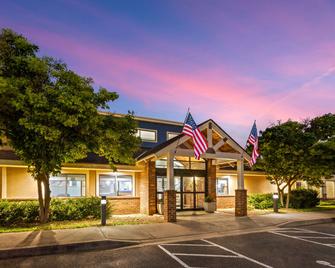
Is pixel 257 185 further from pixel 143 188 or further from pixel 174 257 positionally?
pixel 174 257

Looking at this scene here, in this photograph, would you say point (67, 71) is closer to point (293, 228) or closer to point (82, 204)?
point (82, 204)

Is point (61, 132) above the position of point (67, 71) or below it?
below

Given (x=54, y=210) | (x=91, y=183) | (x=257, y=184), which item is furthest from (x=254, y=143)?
(x=54, y=210)

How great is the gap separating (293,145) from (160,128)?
1058 cm

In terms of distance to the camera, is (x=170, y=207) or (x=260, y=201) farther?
(x=260, y=201)

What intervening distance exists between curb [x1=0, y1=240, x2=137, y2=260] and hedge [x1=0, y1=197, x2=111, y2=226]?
203 inches

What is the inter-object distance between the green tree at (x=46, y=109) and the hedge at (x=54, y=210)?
119 inches

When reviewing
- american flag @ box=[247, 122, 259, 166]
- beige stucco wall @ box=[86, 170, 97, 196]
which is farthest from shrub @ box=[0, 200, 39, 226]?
american flag @ box=[247, 122, 259, 166]

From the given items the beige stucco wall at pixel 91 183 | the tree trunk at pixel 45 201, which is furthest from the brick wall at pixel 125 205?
the tree trunk at pixel 45 201

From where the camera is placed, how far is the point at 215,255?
8.40 meters

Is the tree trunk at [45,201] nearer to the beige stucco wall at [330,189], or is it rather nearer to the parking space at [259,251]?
the parking space at [259,251]

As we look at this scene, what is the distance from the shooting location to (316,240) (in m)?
10.5

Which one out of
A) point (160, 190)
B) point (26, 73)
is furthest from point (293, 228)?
point (26, 73)

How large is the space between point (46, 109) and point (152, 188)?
9268mm
